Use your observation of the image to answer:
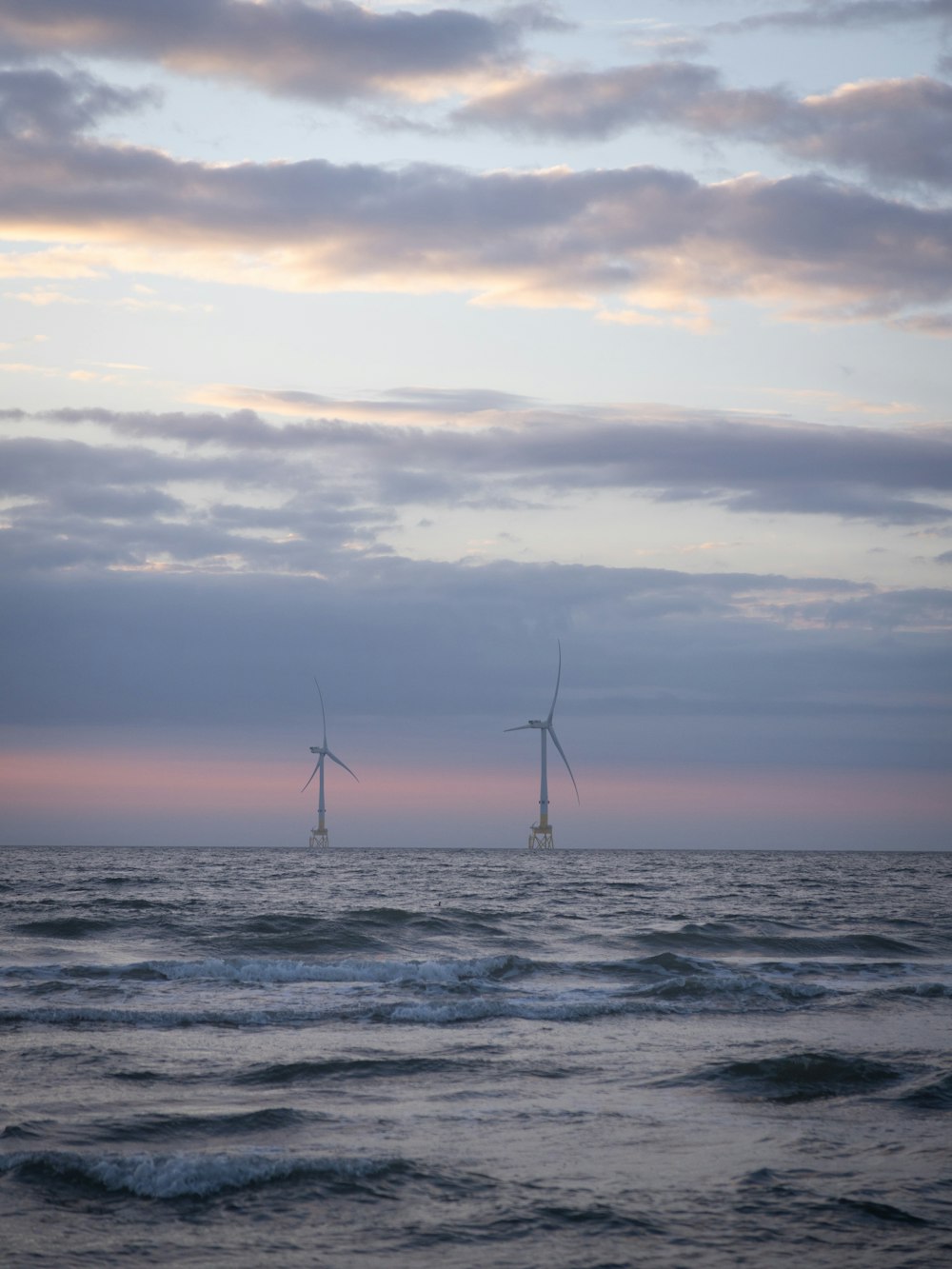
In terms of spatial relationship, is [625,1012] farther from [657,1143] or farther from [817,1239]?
[817,1239]

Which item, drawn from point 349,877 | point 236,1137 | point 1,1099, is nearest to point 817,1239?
point 236,1137

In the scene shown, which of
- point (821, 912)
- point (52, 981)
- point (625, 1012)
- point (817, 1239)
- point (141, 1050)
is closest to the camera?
point (817, 1239)

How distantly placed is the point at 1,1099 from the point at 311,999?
1038 centimetres

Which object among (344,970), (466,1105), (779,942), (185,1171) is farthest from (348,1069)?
(779,942)

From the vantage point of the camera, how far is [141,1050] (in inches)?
750

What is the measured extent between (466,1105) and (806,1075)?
5796mm

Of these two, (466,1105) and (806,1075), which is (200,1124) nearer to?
(466,1105)

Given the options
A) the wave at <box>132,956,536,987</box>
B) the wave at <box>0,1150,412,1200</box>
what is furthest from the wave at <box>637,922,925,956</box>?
the wave at <box>0,1150,412,1200</box>

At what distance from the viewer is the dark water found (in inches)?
431

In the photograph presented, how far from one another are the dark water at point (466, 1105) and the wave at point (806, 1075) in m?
0.06

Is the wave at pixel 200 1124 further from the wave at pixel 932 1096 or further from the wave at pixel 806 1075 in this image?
the wave at pixel 932 1096

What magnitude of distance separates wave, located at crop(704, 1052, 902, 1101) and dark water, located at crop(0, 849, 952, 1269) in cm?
6

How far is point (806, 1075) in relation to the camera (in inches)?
710

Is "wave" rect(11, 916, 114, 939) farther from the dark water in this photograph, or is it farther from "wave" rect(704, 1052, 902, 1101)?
"wave" rect(704, 1052, 902, 1101)
